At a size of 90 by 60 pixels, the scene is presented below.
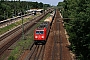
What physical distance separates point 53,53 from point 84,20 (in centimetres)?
1363

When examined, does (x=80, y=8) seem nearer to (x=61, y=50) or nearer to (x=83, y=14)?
(x=83, y=14)

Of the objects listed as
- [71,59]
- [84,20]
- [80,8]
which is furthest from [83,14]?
[71,59]

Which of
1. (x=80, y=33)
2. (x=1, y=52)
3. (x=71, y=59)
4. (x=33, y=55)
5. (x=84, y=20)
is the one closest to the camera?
(x=84, y=20)

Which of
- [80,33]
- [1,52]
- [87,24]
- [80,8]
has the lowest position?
[1,52]

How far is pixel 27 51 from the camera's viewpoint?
3544 centimetres

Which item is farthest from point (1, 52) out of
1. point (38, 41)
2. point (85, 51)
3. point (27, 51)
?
point (85, 51)

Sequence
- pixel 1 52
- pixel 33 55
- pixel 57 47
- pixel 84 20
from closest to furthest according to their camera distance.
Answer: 1. pixel 84 20
2. pixel 33 55
3. pixel 1 52
4. pixel 57 47

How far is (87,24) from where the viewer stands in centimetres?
2202

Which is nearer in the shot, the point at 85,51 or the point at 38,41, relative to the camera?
the point at 85,51

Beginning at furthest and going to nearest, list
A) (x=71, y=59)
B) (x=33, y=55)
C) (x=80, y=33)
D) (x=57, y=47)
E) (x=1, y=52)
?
1. (x=57, y=47)
2. (x=1, y=52)
3. (x=33, y=55)
4. (x=71, y=59)
5. (x=80, y=33)

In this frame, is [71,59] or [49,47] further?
[49,47]

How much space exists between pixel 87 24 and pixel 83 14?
4.30 ft

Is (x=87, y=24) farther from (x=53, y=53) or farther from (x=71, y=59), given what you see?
(x=53, y=53)

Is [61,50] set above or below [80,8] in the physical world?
below
